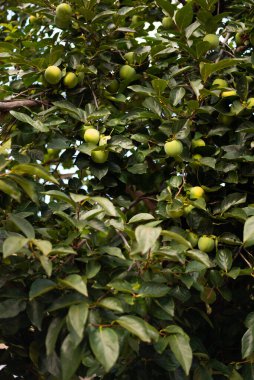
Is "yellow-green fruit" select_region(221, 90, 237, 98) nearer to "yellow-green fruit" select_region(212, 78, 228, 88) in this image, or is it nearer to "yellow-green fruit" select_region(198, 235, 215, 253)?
"yellow-green fruit" select_region(212, 78, 228, 88)

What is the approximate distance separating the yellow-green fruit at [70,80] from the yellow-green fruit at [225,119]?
1.31 feet

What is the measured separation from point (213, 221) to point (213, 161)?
146 millimetres

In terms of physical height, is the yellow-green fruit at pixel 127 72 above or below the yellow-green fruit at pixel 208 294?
above

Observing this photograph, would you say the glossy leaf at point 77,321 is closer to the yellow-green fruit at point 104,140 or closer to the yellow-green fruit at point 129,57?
the yellow-green fruit at point 104,140

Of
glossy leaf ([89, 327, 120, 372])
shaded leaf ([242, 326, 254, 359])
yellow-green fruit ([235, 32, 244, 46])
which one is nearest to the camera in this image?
glossy leaf ([89, 327, 120, 372])

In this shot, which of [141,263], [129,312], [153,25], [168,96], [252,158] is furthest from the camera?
[153,25]

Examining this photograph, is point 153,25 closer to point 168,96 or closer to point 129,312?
point 168,96

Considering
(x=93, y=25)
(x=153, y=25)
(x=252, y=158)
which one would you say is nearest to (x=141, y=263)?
(x=252, y=158)

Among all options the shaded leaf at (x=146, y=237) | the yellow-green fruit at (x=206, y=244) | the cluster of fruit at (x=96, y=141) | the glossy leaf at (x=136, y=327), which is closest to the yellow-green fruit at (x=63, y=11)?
the cluster of fruit at (x=96, y=141)

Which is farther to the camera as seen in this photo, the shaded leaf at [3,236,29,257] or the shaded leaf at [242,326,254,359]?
the shaded leaf at [242,326,254,359]

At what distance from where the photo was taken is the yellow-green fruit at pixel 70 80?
58.2 inches

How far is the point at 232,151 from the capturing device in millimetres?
1369

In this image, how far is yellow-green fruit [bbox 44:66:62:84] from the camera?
4.72ft

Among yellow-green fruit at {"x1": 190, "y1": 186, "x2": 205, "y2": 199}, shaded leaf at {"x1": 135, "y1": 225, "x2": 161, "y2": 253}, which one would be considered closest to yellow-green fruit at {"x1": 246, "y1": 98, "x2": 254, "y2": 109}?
yellow-green fruit at {"x1": 190, "y1": 186, "x2": 205, "y2": 199}
